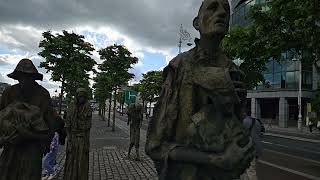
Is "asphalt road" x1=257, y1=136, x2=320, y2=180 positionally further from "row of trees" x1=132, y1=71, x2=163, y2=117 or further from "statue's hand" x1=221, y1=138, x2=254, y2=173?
"row of trees" x1=132, y1=71, x2=163, y2=117

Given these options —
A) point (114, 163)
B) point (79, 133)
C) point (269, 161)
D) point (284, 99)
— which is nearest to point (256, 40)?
point (269, 161)

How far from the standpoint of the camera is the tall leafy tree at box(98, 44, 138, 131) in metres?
30.7

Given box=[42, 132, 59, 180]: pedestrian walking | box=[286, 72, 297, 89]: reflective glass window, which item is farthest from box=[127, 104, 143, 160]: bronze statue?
box=[286, 72, 297, 89]: reflective glass window

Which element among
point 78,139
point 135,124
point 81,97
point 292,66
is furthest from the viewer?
point 292,66

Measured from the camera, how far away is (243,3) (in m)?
57.2

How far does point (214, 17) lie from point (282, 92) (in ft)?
168

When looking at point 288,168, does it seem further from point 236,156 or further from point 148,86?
point 148,86

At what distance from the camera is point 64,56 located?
24.5 metres

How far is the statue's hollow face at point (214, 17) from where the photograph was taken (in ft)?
8.17

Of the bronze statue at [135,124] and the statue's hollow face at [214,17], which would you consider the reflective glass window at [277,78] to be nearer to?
the bronze statue at [135,124]

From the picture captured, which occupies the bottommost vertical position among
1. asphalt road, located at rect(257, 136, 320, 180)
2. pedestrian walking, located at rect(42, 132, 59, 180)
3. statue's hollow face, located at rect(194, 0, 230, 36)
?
asphalt road, located at rect(257, 136, 320, 180)

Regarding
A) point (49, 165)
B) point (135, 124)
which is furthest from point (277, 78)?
point (49, 165)

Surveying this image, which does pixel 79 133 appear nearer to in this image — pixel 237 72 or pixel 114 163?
pixel 114 163

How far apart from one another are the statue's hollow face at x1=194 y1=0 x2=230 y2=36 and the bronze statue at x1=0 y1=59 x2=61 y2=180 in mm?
2201
